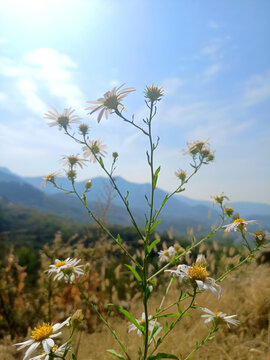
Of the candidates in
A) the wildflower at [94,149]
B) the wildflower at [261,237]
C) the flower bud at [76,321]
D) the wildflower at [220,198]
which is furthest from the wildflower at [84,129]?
the wildflower at [261,237]

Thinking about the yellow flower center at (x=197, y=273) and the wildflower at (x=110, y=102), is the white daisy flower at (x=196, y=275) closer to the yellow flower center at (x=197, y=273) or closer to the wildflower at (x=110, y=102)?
the yellow flower center at (x=197, y=273)

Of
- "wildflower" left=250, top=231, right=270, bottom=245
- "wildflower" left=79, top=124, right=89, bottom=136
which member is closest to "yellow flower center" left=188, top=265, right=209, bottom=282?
"wildflower" left=250, top=231, right=270, bottom=245

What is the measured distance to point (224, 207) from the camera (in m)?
1.99

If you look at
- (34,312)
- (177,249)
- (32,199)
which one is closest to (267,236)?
(177,249)

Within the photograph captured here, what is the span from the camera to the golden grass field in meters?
2.40

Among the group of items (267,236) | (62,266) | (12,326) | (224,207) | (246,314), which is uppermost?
(224,207)

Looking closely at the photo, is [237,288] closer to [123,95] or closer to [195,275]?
[195,275]

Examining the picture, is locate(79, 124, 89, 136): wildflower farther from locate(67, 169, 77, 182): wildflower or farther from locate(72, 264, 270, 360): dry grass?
locate(72, 264, 270, 360): dry grass

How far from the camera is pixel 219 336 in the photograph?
2.83m

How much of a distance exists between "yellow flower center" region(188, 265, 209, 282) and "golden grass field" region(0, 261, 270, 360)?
105 centimetres

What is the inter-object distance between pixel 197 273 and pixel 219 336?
1899 millimetres

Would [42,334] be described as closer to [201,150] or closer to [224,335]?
[201,150]

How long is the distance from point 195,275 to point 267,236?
1.91 feet

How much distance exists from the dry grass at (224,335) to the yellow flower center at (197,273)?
1106 millimetres
